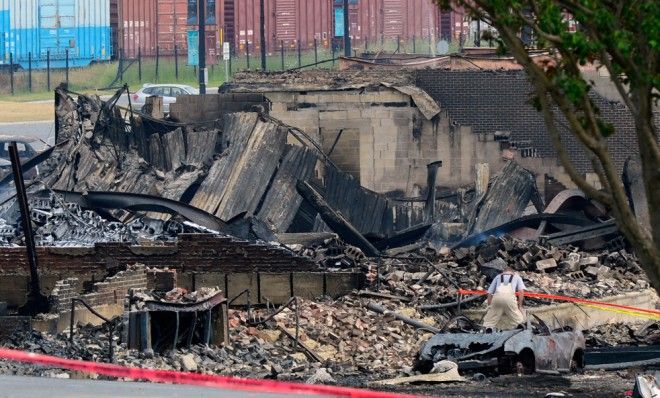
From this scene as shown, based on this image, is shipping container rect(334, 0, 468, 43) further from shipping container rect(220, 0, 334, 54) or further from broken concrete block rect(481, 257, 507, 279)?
broken concrete block rect(481, 257, 507, 279)

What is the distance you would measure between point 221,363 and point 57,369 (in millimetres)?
2964

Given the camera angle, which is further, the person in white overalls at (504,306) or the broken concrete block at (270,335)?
the broken concrete block at (270,335)

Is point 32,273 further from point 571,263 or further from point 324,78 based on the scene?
point 324,78

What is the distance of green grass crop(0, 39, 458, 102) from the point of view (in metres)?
63.0

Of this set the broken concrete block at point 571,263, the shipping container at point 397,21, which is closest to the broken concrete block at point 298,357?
the broken concrete block at point 571,263

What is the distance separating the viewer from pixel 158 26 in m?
64.2

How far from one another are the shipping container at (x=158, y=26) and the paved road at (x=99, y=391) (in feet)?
168

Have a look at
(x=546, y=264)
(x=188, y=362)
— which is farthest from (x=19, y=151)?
(x=188, y=362)

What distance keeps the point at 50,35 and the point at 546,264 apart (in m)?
39.7

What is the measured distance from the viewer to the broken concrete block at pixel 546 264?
92.5 feet

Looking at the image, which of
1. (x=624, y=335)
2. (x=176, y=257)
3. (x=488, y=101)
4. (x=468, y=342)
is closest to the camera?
(x=468, y=342)

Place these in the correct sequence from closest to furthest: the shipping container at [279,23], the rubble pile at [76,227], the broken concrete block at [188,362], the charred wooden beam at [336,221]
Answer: the broken concrete block at [188,362] < the rubble pile at [76,227] < the charred wooden beam at [336,221] < the shipping container at [279,23]

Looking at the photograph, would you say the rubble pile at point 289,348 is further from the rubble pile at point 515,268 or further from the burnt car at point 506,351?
the rubble pile at point 515,268

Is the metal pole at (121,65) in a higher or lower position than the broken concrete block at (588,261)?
higher
